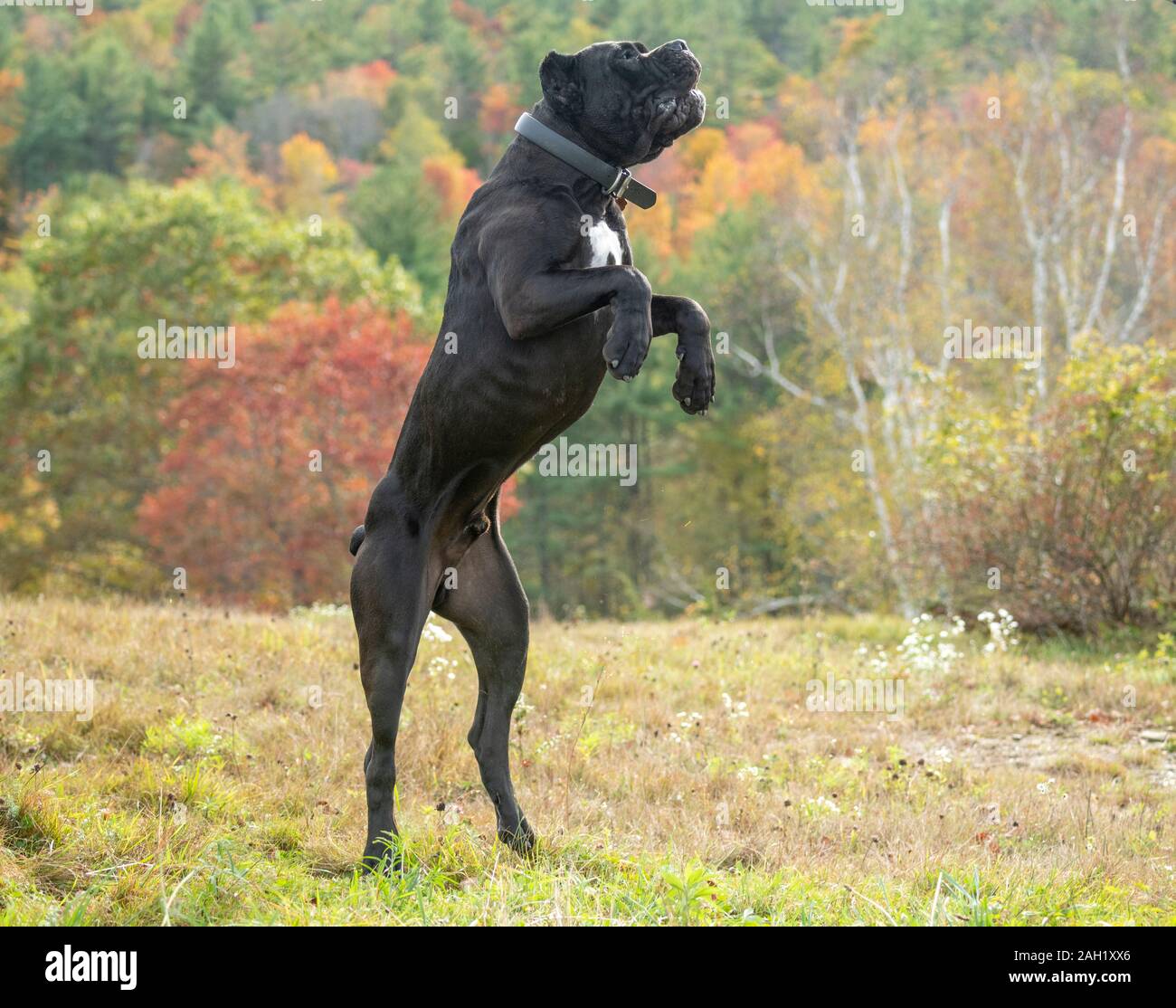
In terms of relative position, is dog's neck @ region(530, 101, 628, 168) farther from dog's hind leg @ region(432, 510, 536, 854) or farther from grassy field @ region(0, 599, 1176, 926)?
grassy field @ region(0, 599, 1176, 926)

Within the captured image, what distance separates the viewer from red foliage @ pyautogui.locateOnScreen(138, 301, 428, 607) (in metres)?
20.2

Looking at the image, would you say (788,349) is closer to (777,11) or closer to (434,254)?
(434,254)

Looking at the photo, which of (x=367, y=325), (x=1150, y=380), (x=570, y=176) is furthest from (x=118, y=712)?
(x=367, y=325)

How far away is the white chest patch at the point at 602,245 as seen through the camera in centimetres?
393

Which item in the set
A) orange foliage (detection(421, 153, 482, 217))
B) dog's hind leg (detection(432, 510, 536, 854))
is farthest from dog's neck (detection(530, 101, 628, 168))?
orange foliage (detection(421, 153, 482, 217))

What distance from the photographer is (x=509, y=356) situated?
A: 395 cm

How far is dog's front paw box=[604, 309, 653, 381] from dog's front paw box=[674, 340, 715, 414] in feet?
0.80

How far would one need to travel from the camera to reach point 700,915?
3.41m
